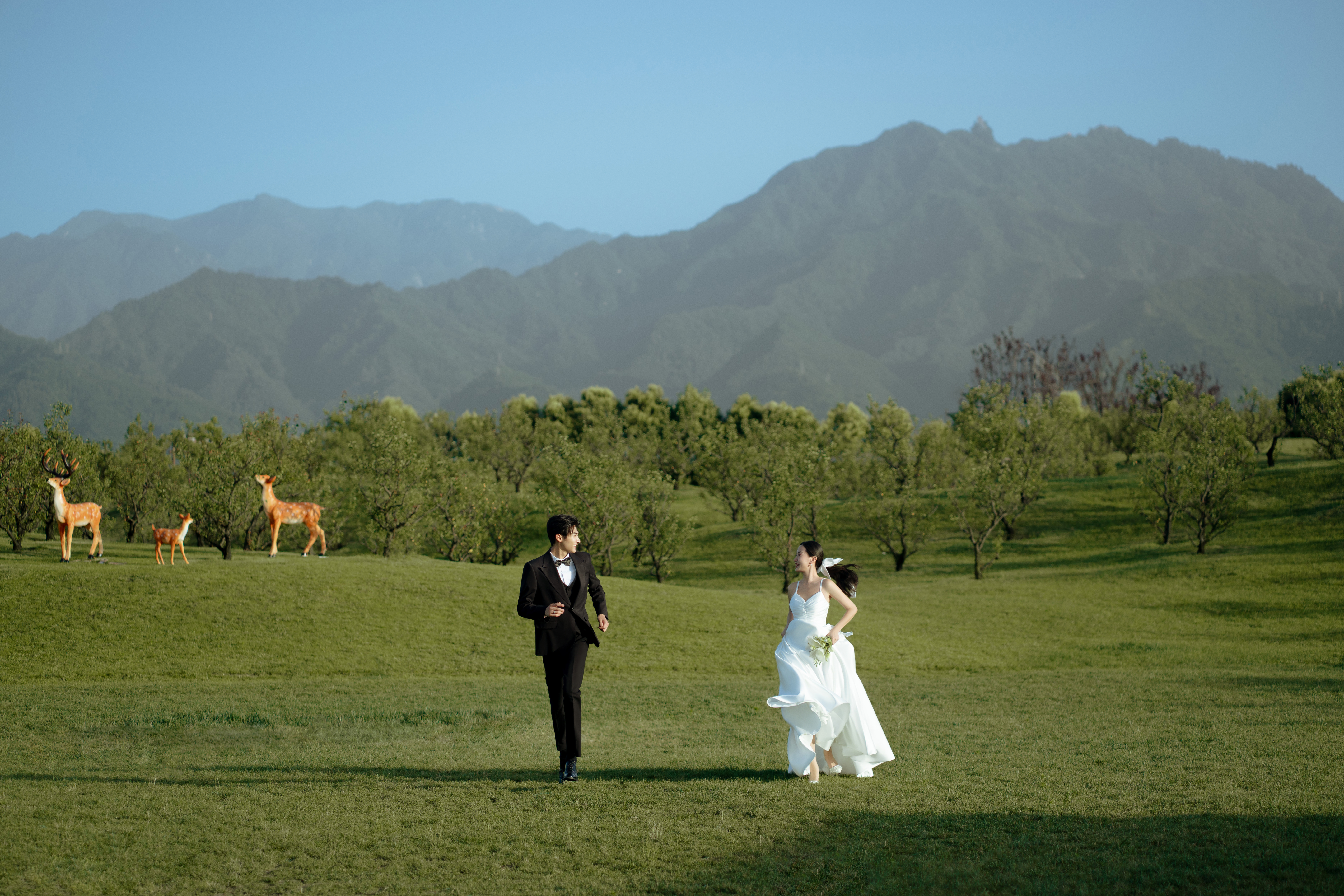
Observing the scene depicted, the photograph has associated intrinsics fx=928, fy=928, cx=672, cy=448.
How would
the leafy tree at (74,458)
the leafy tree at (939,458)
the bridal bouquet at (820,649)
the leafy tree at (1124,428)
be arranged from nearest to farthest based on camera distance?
the bridal bouquet at (820,649)
the leafy tree at (74,458)
the leafy tree at (939,458)
the leafy tree at (1124,428)

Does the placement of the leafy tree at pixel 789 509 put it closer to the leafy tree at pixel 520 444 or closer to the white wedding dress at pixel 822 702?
the white wedding dress at pixel 822 702

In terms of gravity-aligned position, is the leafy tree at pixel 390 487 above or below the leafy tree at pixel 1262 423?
below

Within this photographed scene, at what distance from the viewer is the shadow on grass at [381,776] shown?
473 inches

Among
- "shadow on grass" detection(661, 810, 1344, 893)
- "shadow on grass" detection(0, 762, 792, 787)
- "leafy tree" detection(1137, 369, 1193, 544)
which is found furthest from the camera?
"leafy tree" detection(1137, 369, 1193, 544)

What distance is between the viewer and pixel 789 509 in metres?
47.0

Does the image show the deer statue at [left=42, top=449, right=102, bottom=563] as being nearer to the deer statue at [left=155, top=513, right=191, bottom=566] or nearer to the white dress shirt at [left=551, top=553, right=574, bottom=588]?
the deer statue at [left=155, top=513, right=191, bottom=566]

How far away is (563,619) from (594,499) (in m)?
33.4

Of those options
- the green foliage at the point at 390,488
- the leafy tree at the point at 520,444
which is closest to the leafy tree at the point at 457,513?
the green foliage at the point at 390,488

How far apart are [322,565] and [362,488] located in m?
14.2

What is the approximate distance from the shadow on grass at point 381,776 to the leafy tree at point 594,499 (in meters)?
30.8

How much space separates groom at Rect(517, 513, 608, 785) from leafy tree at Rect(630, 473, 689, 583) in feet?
116

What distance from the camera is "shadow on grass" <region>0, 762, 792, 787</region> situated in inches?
473

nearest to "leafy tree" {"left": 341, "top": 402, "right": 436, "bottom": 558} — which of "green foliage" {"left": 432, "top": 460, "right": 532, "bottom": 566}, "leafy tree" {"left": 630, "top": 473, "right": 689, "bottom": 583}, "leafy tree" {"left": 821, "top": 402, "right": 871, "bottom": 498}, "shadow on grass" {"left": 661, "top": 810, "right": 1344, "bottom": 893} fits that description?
"green foliage" {"left": 432, "top": 460, "right": 532, "bottom": 566}

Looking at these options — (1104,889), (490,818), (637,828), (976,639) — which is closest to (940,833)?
(1104,889)
